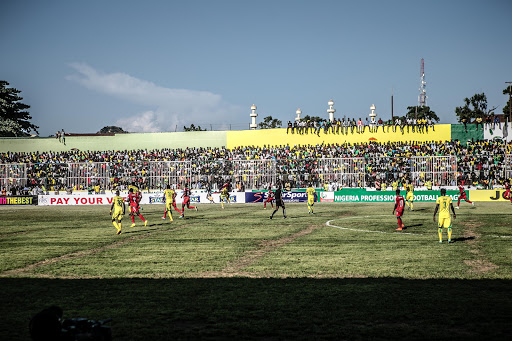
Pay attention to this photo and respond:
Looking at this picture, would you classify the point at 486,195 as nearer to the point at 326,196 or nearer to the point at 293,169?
the point at 326,196

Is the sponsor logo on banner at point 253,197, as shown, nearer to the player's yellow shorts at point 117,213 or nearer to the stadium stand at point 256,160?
the stadium stand at point 256,160

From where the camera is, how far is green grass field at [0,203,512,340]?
8.97 meters

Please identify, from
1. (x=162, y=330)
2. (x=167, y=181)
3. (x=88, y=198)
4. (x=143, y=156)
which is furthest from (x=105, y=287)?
(x=143, y=156)

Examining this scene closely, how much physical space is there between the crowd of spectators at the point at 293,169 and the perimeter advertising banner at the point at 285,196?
2.61 ft

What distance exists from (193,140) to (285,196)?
2148 cm

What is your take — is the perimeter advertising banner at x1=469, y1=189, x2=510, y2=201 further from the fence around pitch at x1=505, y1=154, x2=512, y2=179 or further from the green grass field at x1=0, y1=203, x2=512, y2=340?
the green grass field at x1=0, y1=203, x2=512, y2=340

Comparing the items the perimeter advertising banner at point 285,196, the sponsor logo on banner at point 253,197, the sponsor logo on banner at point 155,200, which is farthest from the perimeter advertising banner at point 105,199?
the perimeter advertising banner at point 285,196

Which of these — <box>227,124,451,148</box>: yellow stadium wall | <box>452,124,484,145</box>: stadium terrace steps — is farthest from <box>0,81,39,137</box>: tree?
<box>452,124,484,145</box>: stadium terrace steps

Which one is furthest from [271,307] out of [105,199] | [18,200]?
[18,200]

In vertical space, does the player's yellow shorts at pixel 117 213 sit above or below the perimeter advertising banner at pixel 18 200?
above

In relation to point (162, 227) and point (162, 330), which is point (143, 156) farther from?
point (162, 330)

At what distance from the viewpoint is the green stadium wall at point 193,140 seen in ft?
203

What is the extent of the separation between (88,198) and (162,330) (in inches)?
1853

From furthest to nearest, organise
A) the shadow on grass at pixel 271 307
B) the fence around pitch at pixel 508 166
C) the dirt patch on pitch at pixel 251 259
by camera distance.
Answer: the fence around pitch at pixel 508 166, the dirt patch on pitch at pixel 251 259, the shadow on grass at pixel 271 307
